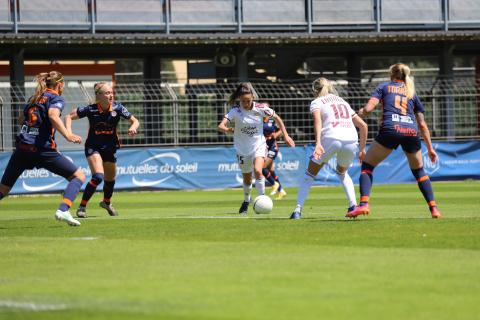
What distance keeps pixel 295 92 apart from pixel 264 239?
22.8 metres

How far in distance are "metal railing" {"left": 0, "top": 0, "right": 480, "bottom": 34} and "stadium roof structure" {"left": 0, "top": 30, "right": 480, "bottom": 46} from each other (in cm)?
45

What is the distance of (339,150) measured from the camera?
15.0 meters

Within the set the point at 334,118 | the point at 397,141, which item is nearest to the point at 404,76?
the point at 397,141

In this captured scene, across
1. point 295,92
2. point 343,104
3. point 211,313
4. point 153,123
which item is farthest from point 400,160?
point 211,313

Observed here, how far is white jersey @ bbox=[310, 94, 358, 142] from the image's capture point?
14898 millimetres

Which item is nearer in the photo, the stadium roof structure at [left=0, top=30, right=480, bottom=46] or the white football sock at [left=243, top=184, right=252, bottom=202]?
the white football sock at [left=243, top=184, right=252, bottom=202]

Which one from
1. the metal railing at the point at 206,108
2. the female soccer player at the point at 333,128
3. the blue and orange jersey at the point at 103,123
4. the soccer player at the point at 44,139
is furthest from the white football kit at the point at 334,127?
the metal railing at the point at 206,108

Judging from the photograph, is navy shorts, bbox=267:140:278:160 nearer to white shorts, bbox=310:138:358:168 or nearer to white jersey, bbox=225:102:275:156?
white jersey, bbox=225:102:275:156

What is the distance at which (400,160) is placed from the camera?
31.1m

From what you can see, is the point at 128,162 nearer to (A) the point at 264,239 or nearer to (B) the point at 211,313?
(A) the point at 264,239

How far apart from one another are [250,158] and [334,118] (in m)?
3.35

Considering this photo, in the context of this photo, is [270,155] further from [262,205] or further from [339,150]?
[339,150]

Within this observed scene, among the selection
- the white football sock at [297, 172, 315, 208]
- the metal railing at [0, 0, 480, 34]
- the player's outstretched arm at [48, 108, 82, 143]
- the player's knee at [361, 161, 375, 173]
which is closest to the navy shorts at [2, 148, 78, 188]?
the player's outstretched arm at [48, 108, 82, 143]

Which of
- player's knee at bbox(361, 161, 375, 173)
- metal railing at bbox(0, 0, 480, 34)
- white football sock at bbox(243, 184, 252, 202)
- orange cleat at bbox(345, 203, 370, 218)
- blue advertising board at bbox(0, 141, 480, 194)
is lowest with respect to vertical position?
blue advertising board at bbox(0, 141, 480, 194)
